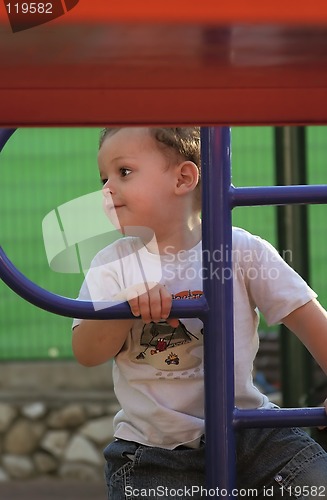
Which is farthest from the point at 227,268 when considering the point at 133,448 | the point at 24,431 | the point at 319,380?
the point at 24,431

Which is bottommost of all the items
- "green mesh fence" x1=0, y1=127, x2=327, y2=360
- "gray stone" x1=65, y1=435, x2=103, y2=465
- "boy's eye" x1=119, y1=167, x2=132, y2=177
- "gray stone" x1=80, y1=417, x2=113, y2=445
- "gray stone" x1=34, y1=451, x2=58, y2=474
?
"gray stone" x1=34, y1=451, x2=58, y2=474

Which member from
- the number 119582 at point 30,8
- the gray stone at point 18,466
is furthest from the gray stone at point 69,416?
the number 119582 at point 30,8

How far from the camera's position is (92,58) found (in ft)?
2.17

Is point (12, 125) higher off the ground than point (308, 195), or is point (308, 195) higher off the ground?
point (12, 125)

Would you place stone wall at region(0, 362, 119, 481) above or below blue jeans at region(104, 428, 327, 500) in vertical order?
below

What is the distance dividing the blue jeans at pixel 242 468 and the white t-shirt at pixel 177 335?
31 millimetres

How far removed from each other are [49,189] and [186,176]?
120 inches

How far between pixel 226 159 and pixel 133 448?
1.60 feet

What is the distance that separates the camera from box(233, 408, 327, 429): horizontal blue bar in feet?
4.75

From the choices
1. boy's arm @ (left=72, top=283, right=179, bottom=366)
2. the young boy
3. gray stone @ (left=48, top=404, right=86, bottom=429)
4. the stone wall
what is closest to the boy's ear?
the young boy

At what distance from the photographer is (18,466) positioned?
183 inches

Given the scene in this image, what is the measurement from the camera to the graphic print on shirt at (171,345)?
1.57 meters

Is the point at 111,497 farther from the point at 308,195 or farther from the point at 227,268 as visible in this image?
the point at 308,195

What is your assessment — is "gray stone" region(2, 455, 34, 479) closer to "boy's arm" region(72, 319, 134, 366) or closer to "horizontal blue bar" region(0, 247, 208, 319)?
"boy's arm" region(72, 319, 134, 366)
